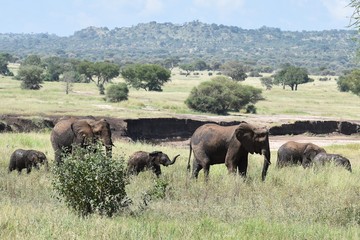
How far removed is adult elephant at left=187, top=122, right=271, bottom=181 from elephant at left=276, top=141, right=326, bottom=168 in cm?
529

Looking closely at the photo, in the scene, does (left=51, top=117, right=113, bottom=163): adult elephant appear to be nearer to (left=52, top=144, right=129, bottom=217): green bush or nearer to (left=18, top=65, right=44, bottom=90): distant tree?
(left=52, top=144, right=129, bottom=217): green bush

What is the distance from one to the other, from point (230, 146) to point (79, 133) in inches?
172

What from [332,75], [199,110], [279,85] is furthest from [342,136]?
[332,75]

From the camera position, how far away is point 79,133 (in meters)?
17.8

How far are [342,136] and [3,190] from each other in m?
45.2

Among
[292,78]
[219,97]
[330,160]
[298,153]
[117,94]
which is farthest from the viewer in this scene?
[292,78]

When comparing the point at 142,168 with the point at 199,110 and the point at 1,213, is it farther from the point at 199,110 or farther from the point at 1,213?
the point at 199,110

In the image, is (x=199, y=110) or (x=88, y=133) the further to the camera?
(x=199, y=110)

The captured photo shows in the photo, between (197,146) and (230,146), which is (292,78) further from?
(230,146)

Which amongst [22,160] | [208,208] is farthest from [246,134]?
[22,160]

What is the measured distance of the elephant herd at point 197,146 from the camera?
52.9 feet

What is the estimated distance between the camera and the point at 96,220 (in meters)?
9.84

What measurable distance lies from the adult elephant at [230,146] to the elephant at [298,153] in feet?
17.4

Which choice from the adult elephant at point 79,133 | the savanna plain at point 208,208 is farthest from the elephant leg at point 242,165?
the adult elephant at point 79,133
